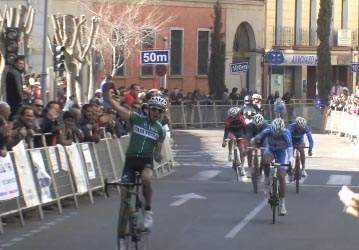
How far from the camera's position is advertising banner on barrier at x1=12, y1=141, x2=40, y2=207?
14.3 meters

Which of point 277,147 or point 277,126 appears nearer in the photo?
point 277,147

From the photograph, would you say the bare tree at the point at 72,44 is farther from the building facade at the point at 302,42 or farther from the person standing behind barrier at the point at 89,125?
the building facade at the point at 302,42

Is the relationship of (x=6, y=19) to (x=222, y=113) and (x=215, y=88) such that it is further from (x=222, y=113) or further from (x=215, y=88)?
(x=215, y=88)

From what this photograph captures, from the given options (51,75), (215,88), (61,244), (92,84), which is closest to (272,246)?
(61,244)

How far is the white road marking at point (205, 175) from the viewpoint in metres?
23.2

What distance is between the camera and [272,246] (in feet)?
40.3

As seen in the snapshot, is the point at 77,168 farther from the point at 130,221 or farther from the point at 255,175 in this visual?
the point at 130,221

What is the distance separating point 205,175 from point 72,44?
43.7 feet

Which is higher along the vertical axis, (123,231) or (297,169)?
(123,231)

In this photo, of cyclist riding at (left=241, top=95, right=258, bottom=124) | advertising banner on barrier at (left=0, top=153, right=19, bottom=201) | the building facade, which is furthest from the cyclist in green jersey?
the building facade

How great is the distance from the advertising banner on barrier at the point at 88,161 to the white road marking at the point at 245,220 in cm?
306

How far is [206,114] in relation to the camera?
4822 centimetres

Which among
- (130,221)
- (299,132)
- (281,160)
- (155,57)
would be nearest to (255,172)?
(299,132)

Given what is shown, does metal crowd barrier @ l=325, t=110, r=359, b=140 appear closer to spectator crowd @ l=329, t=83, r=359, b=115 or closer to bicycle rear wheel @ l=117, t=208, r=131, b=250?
spectator crowd @ l=329, t=83, r=359, b=115
